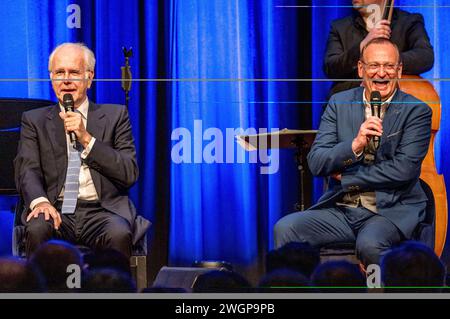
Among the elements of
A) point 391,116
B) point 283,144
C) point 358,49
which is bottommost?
point 283,144

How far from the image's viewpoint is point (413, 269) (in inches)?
189

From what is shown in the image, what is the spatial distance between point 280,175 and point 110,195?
0.69m

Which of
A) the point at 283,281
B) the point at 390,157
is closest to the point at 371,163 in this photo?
the point at 390,157

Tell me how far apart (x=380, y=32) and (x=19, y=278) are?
175cm

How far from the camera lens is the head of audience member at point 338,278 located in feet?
15.7

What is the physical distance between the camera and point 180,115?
4984 mm

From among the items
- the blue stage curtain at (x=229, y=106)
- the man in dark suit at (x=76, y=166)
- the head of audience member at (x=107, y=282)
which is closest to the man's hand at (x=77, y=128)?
the man in dark suit at (x=76, y=166)

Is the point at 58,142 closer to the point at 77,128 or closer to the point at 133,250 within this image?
the point at 77,128

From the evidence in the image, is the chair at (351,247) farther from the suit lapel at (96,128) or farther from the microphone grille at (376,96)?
the suit lapel at (96,128)

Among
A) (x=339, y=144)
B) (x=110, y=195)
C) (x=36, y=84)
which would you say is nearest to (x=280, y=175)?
(x=339, y=144)

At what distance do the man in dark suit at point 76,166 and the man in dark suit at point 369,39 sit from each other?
0.88m

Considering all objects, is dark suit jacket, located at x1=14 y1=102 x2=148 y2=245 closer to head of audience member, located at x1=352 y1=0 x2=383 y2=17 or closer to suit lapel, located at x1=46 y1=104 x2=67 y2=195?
suit lapel, located at x1=46 y1=104 x2=67 y2=195

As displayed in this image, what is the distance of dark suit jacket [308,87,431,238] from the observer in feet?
15.9

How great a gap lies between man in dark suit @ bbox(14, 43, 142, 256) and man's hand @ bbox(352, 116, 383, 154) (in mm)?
889
